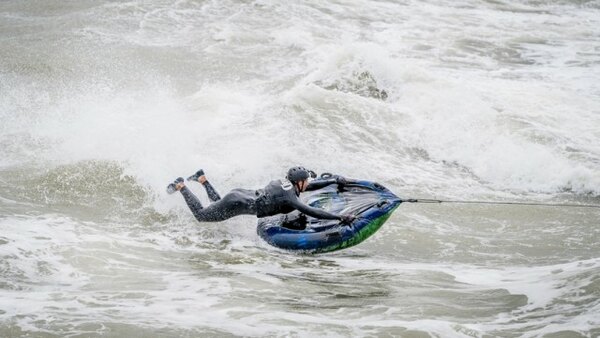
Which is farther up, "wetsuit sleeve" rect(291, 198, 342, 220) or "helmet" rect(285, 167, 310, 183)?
"helmet" rect(285, 167, 310, 183)

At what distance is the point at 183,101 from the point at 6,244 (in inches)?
263

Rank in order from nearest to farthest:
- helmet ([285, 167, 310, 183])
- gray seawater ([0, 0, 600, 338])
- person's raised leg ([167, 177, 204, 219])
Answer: gray seawater ([0, 0, 600, 338]) → helmet ([285, 167, 310, 183]) → person's raised leg ([167, 177, 204, 219])

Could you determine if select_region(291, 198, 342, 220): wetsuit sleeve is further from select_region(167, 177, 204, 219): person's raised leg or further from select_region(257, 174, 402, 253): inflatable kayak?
select_region(167, 177, 204, 219): person's raised leg

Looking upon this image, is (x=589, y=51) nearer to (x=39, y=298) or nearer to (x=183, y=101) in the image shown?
(x=183, y=101)

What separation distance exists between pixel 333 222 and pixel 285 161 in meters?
2.65

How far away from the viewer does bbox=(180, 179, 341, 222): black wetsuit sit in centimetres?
759

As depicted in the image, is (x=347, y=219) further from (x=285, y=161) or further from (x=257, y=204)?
(x=285, y=161)

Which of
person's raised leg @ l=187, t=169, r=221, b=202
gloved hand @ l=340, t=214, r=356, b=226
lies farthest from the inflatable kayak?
person's raised leg @ l=187, t=169, r=221, b=202

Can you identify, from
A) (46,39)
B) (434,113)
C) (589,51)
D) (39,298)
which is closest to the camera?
(39,298)

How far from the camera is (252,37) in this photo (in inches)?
715

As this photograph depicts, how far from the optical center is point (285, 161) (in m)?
10.3

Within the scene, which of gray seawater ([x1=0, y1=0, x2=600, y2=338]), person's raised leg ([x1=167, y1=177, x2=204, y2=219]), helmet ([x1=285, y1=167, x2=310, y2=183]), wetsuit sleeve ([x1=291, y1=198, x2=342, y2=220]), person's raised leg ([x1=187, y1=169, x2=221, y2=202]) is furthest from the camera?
person's raised leg ([x1=187, y1=169, x2=221, y2=202])

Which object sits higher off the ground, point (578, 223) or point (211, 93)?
point (211, 93)

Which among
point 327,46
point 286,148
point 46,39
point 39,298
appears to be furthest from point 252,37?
point 39,298
